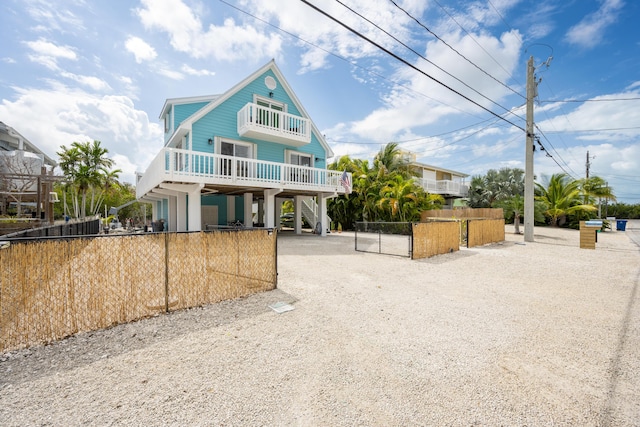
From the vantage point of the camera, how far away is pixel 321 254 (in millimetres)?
10125

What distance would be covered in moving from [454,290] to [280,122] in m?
11.5

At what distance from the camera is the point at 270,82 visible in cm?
1538

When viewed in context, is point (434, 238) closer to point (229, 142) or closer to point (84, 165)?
point (229, 142)

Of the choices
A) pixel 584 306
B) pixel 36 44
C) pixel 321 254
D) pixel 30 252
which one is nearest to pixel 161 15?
pixel 36 44

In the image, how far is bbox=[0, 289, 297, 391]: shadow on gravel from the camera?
2.88 meters

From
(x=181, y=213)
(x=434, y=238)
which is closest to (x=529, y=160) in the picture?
(x=434, y=238)

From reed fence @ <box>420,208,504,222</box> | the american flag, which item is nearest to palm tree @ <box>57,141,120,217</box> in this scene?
the american flag

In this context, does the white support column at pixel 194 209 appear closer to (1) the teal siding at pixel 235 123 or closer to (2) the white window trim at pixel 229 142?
(1) the teal siding at pixel 235 123

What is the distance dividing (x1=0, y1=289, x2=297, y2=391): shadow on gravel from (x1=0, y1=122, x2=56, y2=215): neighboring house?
1352cm

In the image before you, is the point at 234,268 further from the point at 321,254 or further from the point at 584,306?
the point at 584,306

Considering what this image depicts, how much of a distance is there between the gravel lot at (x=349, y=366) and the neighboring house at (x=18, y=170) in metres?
14.3

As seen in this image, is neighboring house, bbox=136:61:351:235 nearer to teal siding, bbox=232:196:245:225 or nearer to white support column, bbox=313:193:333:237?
white support column, bbox=313:193:333:237

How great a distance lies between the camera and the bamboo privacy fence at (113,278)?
3.23 m

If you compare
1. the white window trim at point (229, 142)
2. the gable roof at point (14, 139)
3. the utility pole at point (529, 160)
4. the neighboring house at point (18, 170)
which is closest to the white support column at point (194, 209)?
the white window trim at point (229, 142)
